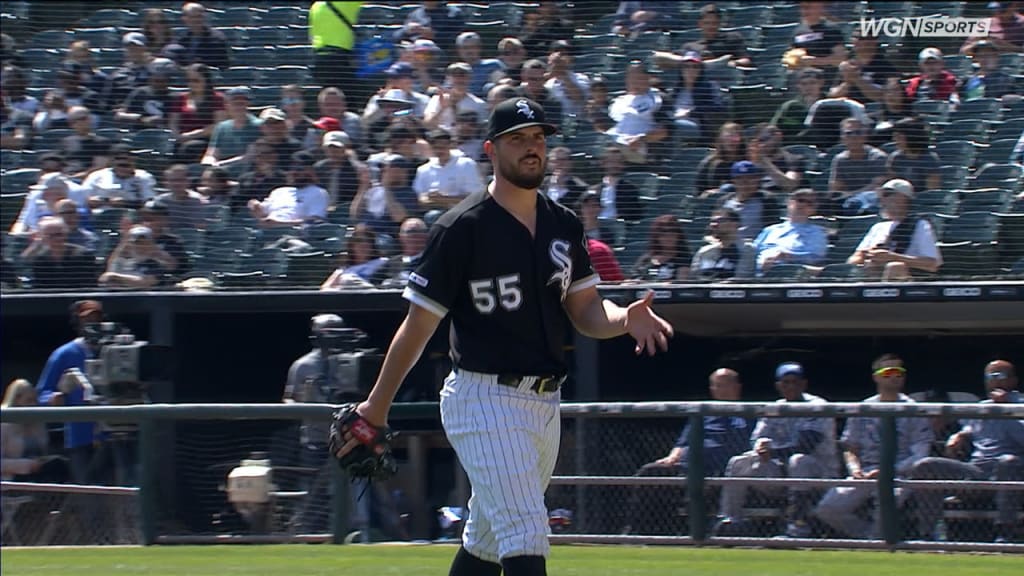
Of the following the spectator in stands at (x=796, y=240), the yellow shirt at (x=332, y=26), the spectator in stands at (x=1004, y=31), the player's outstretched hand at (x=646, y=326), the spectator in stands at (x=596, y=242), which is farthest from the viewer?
the yellow shirt at (x=332, y=26)

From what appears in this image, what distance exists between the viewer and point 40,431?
8414mm

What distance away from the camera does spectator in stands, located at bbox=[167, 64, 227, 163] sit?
36.5 feet

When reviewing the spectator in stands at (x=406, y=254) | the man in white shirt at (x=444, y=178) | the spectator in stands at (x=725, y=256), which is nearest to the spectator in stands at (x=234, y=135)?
the man in white shirt at (x=444, y=178)

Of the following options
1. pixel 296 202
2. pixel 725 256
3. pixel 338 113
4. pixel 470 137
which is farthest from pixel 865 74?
pixel 296 202

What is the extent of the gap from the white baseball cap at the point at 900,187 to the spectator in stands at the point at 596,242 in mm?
1747

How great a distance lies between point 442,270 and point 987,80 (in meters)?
7.04

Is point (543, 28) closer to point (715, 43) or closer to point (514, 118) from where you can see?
point (715, 43)

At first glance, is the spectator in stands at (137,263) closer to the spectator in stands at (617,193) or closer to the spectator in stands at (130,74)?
the spectator in stands at (130,74)

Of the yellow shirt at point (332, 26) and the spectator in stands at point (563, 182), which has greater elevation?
the yellow shirt at point (332, 26)

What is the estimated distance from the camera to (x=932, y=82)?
1009 cm

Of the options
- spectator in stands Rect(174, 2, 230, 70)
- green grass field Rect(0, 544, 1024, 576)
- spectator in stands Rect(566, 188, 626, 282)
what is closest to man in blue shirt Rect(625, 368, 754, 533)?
green grass field Rect(0, 544, 1024, 576)

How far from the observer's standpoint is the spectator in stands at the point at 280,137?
34.8 ft

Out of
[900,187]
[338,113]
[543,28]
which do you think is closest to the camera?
[900,187]

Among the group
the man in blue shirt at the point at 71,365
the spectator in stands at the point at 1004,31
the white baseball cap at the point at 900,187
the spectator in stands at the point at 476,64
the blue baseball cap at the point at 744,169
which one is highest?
the spectator in stands at the point at 1004,31
